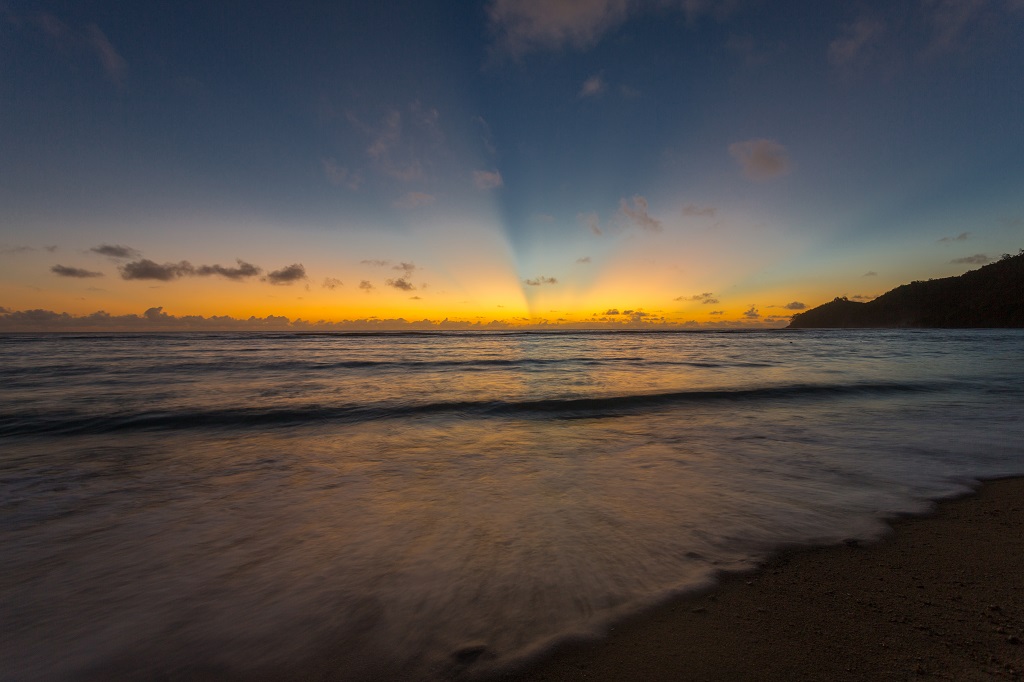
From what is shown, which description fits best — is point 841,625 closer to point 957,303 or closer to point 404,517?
point 404,517

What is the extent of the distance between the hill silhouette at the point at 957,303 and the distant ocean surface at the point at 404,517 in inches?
4576

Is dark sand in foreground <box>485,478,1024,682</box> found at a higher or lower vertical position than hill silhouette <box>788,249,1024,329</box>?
lower

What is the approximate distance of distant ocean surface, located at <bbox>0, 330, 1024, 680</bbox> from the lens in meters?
2.25

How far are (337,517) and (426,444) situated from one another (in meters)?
2.94

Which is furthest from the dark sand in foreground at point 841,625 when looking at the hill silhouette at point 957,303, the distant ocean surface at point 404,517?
the hill silhouette at point 957,303

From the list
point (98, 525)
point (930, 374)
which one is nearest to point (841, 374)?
point (930, 374)

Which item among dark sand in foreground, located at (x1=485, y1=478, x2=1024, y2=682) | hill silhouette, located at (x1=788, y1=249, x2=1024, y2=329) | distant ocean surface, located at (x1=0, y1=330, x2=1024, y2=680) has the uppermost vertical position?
hill silhouette, located at (x1=788, y1=249, x2=1024, y2=329)

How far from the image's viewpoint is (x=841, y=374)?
1562 cm

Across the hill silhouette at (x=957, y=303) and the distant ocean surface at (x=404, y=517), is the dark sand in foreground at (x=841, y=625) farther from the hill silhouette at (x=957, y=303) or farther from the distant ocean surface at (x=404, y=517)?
the hill silhouette at (x=957, y=303)

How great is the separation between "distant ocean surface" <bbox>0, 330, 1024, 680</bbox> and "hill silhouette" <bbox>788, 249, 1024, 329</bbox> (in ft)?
381

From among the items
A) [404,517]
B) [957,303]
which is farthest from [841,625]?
[957,303]

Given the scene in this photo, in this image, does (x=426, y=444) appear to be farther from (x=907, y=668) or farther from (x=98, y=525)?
(x=907, y=668)

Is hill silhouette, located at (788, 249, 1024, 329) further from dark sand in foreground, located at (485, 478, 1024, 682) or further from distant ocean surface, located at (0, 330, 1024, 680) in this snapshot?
dark sand in foreground, located at (485, 478, 1024, 682)

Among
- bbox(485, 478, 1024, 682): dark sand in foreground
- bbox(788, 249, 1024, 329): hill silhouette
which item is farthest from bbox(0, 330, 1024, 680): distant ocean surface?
bbox(788, 249, 1024, 329): hill silhouette
